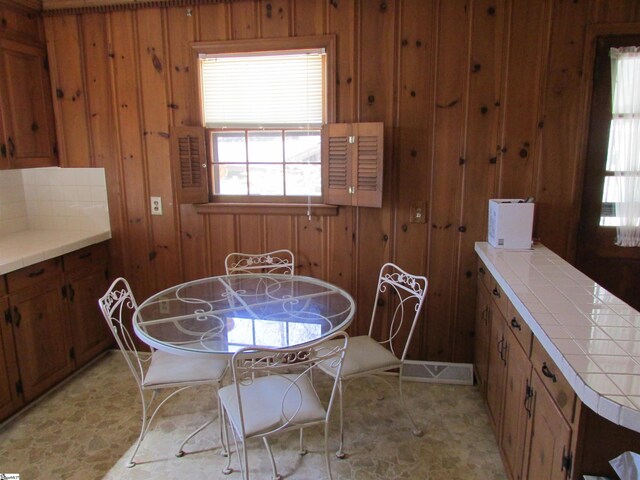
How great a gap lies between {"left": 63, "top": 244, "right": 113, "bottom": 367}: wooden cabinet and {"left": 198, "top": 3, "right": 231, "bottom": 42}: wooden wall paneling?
173 centimetres

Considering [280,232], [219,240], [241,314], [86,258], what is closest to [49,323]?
[86,258]

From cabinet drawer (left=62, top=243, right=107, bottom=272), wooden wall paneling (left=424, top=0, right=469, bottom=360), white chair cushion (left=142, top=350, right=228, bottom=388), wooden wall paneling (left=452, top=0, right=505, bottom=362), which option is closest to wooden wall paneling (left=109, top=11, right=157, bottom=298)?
cabinet drawer (left=62, top=243, right=107, bottom=272)

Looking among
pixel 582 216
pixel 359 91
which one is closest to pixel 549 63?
pixel 582 216

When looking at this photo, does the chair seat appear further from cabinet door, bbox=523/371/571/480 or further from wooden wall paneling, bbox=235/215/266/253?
wooden wall paneling, bbox=235/215/266/253

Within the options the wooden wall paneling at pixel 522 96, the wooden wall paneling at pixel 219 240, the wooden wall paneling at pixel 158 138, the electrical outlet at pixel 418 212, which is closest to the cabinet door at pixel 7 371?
the wooden wall paneling at pixel 158 138

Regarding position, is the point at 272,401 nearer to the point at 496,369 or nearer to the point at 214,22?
the point at 496,369

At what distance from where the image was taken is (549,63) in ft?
8.77

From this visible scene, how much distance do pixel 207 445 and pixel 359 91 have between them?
7.62 ft

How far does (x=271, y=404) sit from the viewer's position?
1978mm

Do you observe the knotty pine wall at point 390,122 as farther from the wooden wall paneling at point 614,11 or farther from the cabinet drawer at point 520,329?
the cabinet drawer at point 520,329

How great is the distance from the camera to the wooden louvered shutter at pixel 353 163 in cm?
280

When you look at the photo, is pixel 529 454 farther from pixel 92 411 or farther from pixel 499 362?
pixel 92 411

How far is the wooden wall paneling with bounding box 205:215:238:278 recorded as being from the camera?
10.6ft

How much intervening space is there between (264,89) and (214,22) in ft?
1.81
